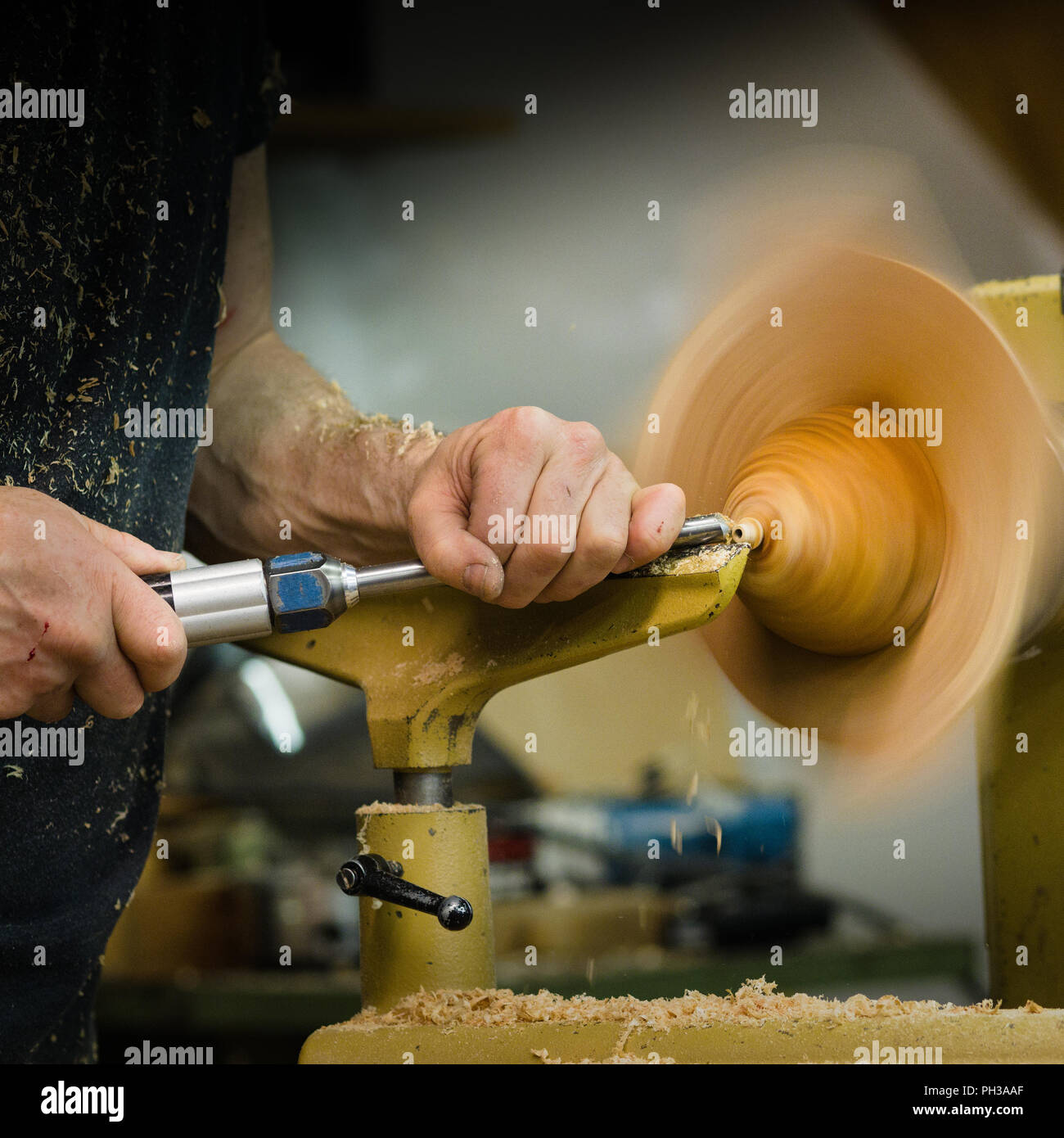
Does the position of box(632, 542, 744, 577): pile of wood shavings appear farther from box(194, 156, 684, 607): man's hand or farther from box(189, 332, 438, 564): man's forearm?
box(189, 332, 438, 564): man's forearm

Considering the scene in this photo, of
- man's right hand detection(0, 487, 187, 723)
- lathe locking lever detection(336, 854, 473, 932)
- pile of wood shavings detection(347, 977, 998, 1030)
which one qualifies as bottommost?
pile of wood shavings detection(347, 977, 998, 1030)

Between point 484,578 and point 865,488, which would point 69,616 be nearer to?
point 484,578

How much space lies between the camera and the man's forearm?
97 centimetres

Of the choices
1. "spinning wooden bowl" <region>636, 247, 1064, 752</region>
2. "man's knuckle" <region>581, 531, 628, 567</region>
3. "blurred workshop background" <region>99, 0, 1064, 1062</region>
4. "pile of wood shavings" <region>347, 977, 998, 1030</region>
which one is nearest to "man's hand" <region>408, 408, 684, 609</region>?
"man's knuckle" <region>581, 531, 628, 567</region>

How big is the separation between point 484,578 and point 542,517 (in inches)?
2.5

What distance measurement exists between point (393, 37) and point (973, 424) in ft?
6.93

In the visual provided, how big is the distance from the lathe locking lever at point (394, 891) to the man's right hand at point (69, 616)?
0.20 m

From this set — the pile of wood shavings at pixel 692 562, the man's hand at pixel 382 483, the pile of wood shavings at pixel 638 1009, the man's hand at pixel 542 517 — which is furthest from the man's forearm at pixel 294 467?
the pile of wood shavings at pixel 638 1009

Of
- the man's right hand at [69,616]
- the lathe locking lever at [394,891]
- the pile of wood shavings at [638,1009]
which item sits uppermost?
the man's right hand at [69,616]

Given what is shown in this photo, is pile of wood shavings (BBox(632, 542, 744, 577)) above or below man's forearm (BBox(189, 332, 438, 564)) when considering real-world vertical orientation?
below

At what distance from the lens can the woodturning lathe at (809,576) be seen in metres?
0.81

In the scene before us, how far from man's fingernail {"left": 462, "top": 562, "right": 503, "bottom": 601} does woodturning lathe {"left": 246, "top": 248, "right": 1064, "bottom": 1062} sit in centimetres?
7

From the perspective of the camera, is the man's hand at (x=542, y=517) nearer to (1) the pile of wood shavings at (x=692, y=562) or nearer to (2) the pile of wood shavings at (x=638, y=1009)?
(1) the pile of wood shavings at (x=692, y=562)

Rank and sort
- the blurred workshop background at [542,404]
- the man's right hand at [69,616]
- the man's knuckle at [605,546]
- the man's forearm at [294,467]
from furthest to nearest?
the blurred workshop background at [542,404]
the man's forearm at [294,467]
the man's knuckle at [605,546]
the man's right hand at [69,616]
